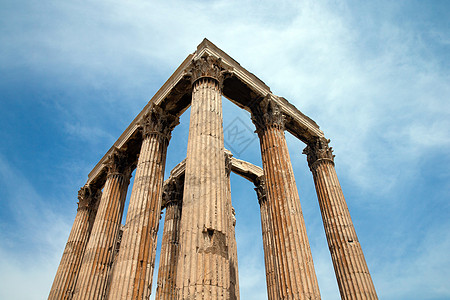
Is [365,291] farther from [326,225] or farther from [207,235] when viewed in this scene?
[207,235]

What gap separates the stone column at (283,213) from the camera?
418 inches

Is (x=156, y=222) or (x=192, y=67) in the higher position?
(x=192, y=67)

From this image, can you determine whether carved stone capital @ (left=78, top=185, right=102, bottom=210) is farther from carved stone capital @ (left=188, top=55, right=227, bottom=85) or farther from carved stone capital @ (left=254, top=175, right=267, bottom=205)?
carved stone capital @ (left=188, top=55, right=227, bottom=85)

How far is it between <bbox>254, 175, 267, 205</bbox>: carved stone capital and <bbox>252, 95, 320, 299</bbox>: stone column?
6362mm

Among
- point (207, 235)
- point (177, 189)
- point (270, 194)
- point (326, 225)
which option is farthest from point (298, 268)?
point (177, 189)

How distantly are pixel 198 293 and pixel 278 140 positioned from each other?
8507mm

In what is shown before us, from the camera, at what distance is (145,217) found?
12.9 metres

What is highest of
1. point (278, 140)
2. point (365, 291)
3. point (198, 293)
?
point (278, 140)

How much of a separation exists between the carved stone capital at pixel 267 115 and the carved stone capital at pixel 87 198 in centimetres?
1292

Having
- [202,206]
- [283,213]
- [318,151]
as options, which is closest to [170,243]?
[283,213]

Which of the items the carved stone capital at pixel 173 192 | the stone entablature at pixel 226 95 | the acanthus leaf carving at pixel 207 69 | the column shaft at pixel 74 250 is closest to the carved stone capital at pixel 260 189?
the stone entablature at pixel 226 95

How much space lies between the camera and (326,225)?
15.9 m

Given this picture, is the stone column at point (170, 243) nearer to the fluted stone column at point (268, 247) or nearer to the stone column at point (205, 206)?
the fluted stone column at point (268, 247)

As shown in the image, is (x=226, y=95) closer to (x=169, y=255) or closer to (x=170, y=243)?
(x=170, y=243)
